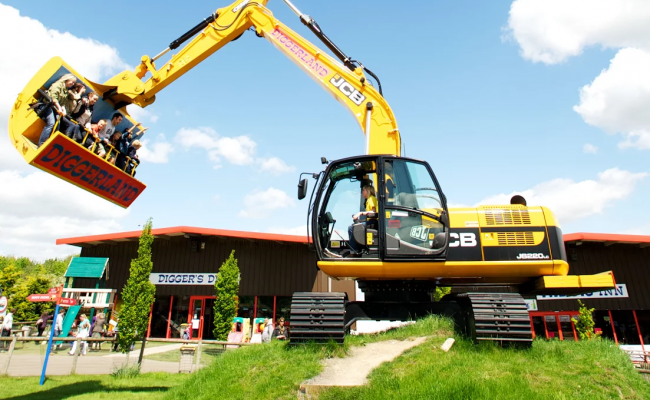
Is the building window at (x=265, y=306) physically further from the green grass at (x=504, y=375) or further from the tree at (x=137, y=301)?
the green grass at (x=504, y=375)

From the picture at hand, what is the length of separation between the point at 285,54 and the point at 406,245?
A: 222 inches

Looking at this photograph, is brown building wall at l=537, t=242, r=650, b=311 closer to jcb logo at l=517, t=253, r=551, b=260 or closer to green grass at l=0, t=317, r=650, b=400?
jcb logo at l=517, t=253, r=551, b=260

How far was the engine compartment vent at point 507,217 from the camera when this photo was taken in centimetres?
612

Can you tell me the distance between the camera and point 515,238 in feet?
19.7

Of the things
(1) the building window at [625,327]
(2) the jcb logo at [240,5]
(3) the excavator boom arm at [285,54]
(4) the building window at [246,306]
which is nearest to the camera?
(3) the excavator boom arm at [285,54]

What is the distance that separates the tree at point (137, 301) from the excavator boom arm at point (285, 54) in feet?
23.4

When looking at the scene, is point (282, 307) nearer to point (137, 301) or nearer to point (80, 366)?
point (137, 301)

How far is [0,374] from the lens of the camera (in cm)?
1020

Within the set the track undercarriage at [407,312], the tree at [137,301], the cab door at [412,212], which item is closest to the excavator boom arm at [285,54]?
the cab door at [412,212]

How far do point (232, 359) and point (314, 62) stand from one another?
6.14 m

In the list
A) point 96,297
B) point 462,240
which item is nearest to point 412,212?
point 462,240

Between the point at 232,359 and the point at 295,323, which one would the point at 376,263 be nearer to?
the point at 295,323

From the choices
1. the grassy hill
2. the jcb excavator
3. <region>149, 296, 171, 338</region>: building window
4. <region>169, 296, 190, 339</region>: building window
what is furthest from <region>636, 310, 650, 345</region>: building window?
<region>149, 296, 171, 338</region>: building window

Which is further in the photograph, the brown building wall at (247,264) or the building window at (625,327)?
the brown building wall at (247,264)
